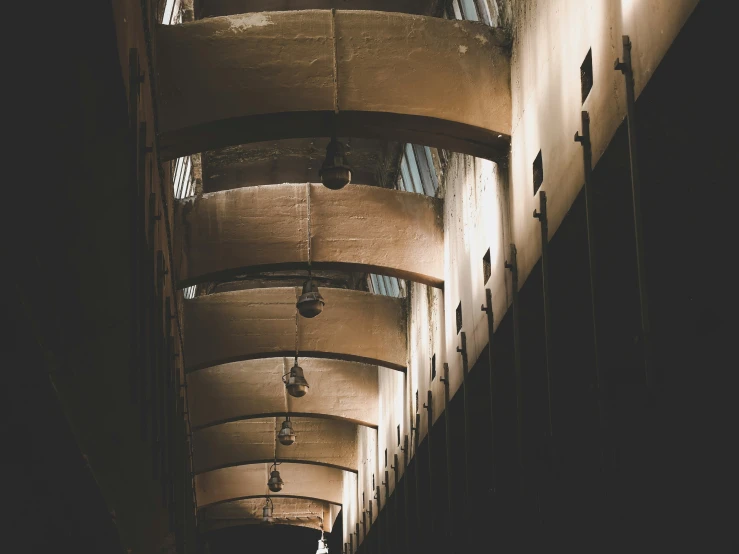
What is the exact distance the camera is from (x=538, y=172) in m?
11.2

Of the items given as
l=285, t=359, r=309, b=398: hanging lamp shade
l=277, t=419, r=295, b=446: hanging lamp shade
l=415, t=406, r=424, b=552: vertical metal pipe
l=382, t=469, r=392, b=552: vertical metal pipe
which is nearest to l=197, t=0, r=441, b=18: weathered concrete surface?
l=285, t=359, r=309, b=398: hanging lamp shade

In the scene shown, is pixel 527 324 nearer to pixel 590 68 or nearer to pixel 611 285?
pixel 611 285

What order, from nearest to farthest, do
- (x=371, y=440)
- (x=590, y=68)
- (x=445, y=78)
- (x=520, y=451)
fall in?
(x=590, y=68) < (x=520, y=451) < (x=445, y=78) < (x=371, y=440)

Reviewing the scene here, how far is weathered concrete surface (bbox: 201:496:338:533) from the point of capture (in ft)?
110

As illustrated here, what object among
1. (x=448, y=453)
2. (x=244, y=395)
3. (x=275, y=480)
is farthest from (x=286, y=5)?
(x=275, y=480)

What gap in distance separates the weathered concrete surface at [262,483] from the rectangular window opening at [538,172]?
2009cm

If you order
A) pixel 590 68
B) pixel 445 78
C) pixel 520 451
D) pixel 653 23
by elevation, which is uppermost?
pixel 445 78

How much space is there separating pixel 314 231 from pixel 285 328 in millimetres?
3752

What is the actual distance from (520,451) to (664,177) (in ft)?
13.6

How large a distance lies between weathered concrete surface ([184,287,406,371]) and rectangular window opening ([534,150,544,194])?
8.71 m

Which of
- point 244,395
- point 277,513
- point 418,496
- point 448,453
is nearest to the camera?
point 448,453

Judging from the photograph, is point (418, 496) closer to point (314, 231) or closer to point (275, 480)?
point (314, 231)

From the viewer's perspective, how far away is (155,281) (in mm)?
12656

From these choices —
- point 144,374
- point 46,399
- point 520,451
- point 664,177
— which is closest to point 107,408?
point 144,374
